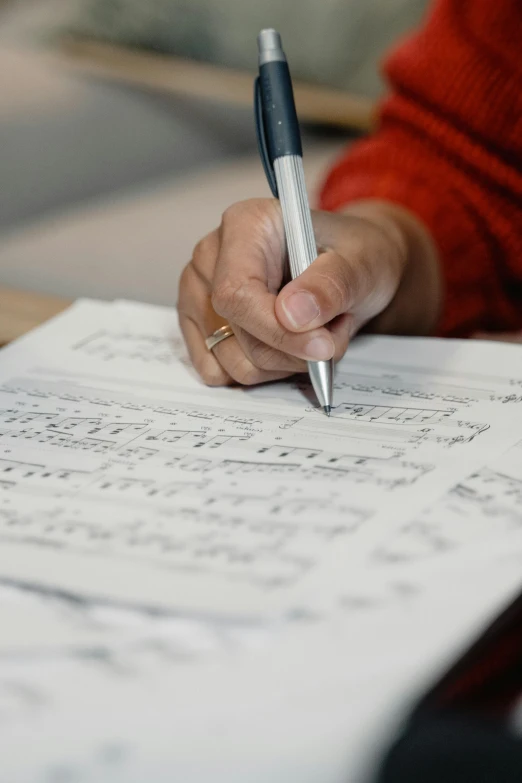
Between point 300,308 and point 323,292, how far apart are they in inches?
0.6

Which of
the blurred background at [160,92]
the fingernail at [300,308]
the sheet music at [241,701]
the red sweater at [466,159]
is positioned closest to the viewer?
the sheet music at [241,701]

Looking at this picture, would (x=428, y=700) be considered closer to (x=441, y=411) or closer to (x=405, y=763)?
(x=405, y=763)

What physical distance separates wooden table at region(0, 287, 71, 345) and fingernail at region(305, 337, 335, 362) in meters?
0.22

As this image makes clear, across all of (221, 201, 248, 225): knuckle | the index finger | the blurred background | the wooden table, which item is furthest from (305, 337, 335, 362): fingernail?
the blurred background

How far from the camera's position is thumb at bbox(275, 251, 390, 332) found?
0.44m

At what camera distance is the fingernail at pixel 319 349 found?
1.45 feet

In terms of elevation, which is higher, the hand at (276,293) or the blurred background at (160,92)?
the blurred background at (160,92)

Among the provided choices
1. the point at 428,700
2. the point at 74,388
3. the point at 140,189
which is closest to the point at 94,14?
the point at 140,189

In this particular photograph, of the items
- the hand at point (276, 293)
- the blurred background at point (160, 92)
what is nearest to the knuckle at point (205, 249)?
the hand at point (276, 293)

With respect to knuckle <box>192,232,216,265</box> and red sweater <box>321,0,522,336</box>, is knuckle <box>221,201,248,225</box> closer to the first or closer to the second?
knuckle <box>192,232,216,265</box>

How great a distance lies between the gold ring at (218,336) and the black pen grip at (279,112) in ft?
0.33

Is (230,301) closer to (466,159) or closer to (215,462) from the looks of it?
(215,462)

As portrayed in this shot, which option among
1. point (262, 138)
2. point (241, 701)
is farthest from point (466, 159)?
point (241, 701)

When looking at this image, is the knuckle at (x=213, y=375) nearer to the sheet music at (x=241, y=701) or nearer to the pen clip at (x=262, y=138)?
the pen clip at (x=262, y=138)
